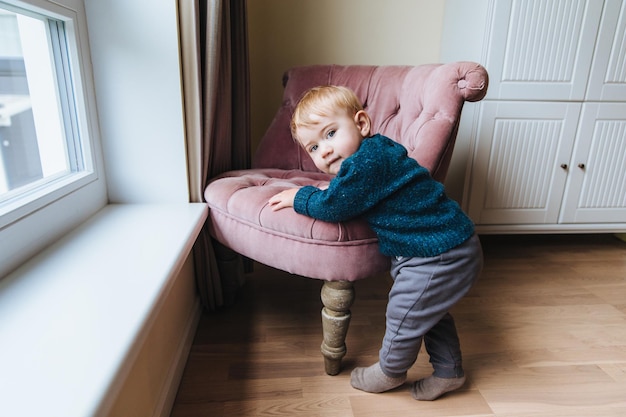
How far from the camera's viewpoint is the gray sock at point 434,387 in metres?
1.02

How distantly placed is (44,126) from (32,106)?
0.17 feet

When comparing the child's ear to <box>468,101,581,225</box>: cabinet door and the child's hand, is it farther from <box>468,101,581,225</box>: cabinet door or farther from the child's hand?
<box>468,101,581,225</box>: cabinet door

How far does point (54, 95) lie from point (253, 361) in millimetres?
835

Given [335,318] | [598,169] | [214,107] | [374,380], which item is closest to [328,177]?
[214,107]

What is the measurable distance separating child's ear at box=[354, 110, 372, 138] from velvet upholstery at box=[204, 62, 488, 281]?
208mm

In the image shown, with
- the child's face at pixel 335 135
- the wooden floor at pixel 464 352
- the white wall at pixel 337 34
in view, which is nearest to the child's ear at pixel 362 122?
the child's face at pixel 335 135

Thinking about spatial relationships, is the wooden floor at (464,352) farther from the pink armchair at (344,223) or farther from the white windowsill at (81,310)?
the white windowsill at (81,310)

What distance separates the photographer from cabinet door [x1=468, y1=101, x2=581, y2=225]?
5.42 ft

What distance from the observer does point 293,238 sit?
3.18ft

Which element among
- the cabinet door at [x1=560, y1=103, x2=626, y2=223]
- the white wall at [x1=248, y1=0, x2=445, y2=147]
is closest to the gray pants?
the cabinet door at [x1=560, y1=103, x2=626, y2=223]

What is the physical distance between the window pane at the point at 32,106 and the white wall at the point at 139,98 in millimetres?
92

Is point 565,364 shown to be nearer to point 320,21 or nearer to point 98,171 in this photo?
point 98,171

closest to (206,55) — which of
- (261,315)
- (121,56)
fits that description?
(121,56)

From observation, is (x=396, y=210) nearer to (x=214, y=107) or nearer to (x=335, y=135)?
(x=335, y=135)
